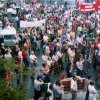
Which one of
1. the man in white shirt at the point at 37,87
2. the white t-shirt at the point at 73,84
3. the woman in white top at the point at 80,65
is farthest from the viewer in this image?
the woman in white top at the point at 80,65

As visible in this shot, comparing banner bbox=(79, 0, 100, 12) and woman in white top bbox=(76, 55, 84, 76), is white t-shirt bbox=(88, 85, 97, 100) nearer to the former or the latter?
woman in white top bbox=(76, 55, 84, 76)

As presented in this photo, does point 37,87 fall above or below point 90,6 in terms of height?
below

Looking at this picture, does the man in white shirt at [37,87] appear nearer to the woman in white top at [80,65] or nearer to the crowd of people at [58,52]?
the crowd of people at [58,52]

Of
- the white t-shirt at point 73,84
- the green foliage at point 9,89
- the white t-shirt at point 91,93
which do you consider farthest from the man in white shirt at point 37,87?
the green foliage at point 9,89

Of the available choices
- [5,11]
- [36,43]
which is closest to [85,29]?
[36,43]

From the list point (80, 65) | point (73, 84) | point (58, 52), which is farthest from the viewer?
point (58, 52)

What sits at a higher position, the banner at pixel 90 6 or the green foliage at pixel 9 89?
the green foliage at pixel 9 89

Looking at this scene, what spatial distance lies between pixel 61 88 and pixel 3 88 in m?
6.25

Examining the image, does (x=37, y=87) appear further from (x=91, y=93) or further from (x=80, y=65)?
(x=80, y=65)

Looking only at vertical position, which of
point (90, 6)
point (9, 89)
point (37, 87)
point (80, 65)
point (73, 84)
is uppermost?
point (9, 89)

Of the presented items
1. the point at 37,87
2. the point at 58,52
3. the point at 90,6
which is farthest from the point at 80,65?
the point at 90,6

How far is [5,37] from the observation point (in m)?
27.5

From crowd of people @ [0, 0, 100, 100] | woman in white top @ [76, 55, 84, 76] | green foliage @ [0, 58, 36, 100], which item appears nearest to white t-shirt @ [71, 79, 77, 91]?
crowd of people @ [0, 0, 100, 100]

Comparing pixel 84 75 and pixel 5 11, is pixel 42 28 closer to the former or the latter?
pixel 84 75
